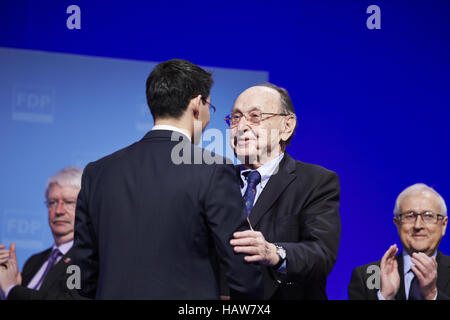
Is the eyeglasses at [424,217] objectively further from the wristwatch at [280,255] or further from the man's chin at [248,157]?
the wristwatch at [280,255]

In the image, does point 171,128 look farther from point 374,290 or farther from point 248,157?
point 374,290

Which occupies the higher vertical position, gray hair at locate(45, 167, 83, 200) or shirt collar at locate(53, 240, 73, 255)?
gray hair at locate(45, 167, 83, 200)

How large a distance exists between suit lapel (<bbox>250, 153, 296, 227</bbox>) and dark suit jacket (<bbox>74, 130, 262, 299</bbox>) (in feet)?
1.85

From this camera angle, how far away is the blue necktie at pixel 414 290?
3.22 m

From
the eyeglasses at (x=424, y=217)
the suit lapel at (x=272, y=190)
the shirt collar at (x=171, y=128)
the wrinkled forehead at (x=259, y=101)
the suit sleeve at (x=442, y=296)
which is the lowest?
the suit sleeve at (x=442, y=296)

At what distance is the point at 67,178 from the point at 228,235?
2.36m

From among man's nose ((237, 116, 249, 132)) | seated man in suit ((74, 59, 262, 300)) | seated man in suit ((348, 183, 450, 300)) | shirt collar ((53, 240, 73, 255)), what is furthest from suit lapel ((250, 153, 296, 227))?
shirt collar ((53, 240, 73, 255))

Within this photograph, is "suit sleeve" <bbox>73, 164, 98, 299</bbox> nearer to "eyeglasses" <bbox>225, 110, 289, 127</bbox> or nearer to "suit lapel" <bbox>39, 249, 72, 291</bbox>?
"eyeglasses" <bbox>225, 110, 289, 127</bbox>

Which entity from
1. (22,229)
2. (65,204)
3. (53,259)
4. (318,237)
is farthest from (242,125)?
(22,229)

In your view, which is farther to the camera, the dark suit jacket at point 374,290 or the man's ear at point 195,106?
the dark suit jacket at point 374,290

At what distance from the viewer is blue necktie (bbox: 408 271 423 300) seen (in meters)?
3.22

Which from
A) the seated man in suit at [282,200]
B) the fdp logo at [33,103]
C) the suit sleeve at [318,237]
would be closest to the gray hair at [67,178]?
the fdp logo at [33,103]

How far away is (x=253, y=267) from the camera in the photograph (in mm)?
1806
